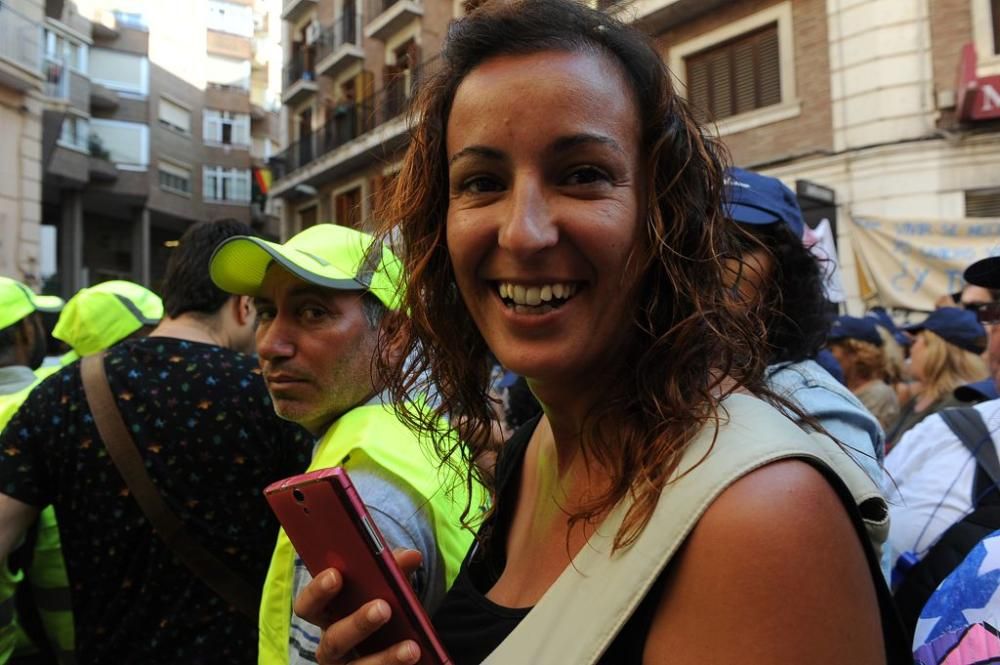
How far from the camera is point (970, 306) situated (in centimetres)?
362

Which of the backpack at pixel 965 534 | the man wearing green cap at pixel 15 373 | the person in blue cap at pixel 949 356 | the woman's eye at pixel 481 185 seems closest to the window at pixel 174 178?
the man wearing green cap at pixel 15 373

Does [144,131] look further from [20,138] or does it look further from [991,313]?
[991,313]

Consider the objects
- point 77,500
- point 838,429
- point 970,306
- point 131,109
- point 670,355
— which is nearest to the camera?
point 670,355

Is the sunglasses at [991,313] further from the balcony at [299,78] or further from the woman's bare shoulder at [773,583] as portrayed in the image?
the balcony at [299,78]

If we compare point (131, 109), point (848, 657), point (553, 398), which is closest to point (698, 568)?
point (848, 657)

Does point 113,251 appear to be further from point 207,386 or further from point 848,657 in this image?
point 848,657

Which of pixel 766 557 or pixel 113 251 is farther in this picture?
pixel 113 251

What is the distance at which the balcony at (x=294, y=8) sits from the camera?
24.5 meters

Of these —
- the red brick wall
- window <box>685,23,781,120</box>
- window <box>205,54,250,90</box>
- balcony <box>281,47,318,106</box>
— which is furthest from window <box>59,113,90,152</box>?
the red brick wall

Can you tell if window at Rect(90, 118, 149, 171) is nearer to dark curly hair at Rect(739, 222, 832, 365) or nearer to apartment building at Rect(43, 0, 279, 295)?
apartment building at Rect(43, 0, 279, 295)

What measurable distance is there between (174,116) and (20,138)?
18180 mm

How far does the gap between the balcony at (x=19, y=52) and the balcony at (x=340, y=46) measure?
7687 millimetres

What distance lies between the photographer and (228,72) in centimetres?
3728

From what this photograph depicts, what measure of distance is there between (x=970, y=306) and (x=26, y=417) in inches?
151
